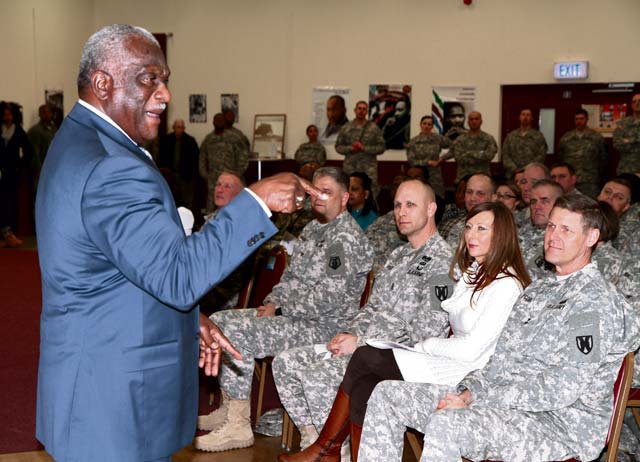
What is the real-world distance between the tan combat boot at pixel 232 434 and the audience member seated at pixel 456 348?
57cm

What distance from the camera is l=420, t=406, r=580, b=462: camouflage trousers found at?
2.57 metres

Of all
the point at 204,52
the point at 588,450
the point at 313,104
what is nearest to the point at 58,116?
the point at 204,52

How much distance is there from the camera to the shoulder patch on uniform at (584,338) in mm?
2547

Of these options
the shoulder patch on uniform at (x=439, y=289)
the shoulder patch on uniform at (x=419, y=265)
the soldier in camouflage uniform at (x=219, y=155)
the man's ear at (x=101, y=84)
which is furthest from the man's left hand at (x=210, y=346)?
the soldier in camouflage uniform at (x=219, y=155)

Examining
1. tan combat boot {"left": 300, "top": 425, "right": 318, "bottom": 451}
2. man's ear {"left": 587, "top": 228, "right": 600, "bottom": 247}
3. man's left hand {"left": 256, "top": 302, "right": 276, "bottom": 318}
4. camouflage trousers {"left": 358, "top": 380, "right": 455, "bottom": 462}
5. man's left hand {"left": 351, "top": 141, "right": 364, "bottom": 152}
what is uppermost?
man's left hand {"left": 351, "top": 141, "right": 364, "bottom": 152}

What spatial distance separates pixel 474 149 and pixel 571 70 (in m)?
2.25

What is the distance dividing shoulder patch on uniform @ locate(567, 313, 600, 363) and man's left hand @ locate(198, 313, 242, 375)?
1.21 meters

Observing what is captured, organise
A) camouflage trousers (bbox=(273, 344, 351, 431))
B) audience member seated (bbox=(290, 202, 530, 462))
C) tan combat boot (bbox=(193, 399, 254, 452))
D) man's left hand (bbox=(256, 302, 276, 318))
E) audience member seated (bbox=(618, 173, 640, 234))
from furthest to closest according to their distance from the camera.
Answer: audience member seated (bbox=(618, 173, 640, 234)) → man's left hand (bbox=(256, 302, 276, 318)) → tan combat boot (bbox=(193, 399, 254, 452)) → camouflage trousers (bbox=(273, 344, 351, 431)) → audience member seated (bbox=(290, 202, 530, 462))

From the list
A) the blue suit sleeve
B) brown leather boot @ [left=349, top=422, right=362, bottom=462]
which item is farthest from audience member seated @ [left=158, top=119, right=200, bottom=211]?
the blue suit sleeve

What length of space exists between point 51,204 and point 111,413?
Result: 1.43 ft

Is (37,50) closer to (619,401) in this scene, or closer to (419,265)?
(419,265)

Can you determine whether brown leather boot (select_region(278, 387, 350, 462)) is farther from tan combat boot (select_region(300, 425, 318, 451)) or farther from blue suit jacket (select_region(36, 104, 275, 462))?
blue suit jacket (select_region(36, 104, 275, 462))

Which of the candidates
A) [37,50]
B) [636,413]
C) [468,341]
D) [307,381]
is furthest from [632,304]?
[37,50]

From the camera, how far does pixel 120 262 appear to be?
1.50m
